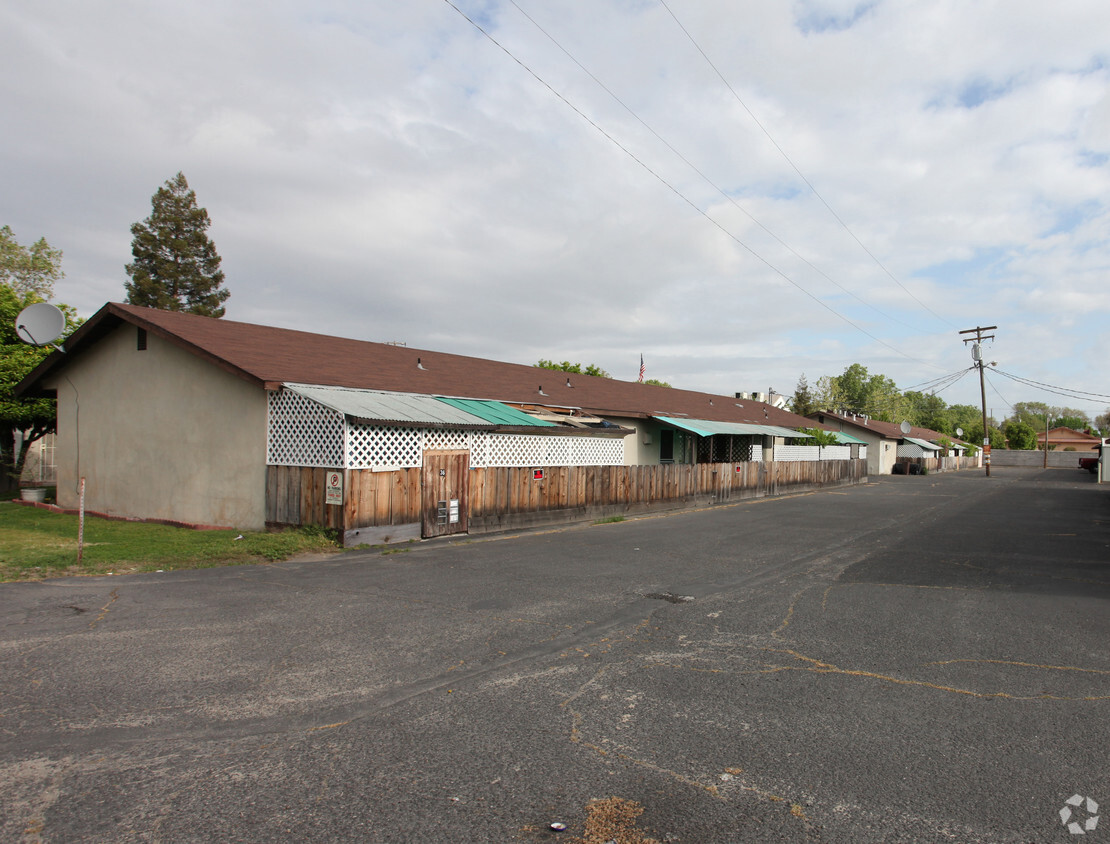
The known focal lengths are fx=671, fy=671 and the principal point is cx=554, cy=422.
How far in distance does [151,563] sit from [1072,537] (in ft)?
57.6

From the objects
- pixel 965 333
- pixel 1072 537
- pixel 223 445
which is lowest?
pixel 1072 537

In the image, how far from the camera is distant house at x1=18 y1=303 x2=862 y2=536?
12.2 metres

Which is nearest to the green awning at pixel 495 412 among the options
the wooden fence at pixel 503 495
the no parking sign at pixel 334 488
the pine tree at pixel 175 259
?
the wooden fence at pixel 503 495

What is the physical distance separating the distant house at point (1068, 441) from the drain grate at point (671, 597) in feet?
427

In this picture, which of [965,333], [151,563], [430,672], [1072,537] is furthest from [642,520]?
[965,333]

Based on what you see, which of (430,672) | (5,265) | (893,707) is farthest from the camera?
(5,265)

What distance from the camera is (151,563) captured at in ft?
31.3

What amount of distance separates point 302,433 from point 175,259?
3758 cm

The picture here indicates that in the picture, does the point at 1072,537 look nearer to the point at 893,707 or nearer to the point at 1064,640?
the point at 1064,640

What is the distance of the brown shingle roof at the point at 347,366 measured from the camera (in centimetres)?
1355

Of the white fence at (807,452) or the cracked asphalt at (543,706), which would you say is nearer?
the cracked asphalt at (543,706)

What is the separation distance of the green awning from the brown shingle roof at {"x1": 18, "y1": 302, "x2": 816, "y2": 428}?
0.58 meters

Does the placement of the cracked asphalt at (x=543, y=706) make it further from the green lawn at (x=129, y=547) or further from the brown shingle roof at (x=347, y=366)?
the brown shingle roof at (x=347, y=366)

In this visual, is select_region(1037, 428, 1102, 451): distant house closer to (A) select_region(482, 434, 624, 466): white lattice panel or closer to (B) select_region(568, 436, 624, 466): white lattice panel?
(B) select_region(568, 436, 624, 466): white lattice panel
